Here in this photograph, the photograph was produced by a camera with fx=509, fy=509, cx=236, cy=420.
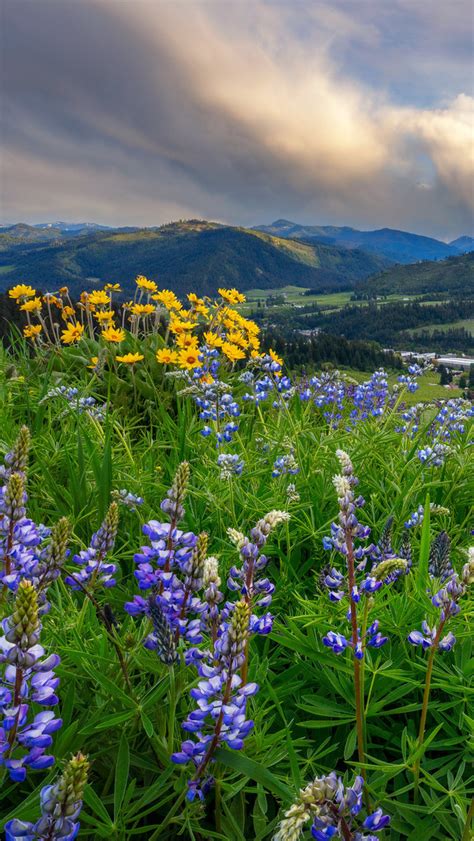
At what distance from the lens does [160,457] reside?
6.16 m

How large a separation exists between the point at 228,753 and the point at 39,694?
2.45 feet

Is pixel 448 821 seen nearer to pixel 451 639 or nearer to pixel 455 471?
pixel 451 639

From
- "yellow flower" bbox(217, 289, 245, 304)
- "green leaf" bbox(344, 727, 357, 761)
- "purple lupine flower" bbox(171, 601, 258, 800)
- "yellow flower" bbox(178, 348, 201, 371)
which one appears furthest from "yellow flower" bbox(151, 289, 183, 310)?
"purple lupine flower" bbox(171, 601, 258, 800)

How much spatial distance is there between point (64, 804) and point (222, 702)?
0.65m

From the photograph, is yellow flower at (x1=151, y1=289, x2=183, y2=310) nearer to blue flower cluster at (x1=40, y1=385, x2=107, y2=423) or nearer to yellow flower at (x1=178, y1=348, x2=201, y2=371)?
yellow flower at (x1=178, y1=348, x2=201, y2=371)

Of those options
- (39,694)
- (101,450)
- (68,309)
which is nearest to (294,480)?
(101,450)

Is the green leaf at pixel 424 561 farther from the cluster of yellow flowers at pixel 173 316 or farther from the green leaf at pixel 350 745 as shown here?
the cluster of yellow flowers at pixel 173 316

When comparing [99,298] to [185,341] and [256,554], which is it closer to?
[185,341]

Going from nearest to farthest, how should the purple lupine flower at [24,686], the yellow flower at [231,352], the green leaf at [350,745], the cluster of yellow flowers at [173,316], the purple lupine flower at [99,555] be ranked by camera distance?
1. the purple lupine flower at [24,686]
2. the green leaf at [350,745]
3. the purple lupine flower at [99,555]
4. the yellow flower at [231,352]
5. the cluster of yellow flowers at [173,316]

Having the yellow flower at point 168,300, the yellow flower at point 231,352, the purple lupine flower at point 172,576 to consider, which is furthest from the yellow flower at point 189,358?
the purple lupine flower at point 172,576

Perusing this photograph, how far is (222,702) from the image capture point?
1.80 m

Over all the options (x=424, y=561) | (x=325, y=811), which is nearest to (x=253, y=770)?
(x=325, y=811)

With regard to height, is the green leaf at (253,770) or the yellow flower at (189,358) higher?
the yellow flower at (189,358)

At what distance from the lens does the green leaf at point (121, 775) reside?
198 centimetres
